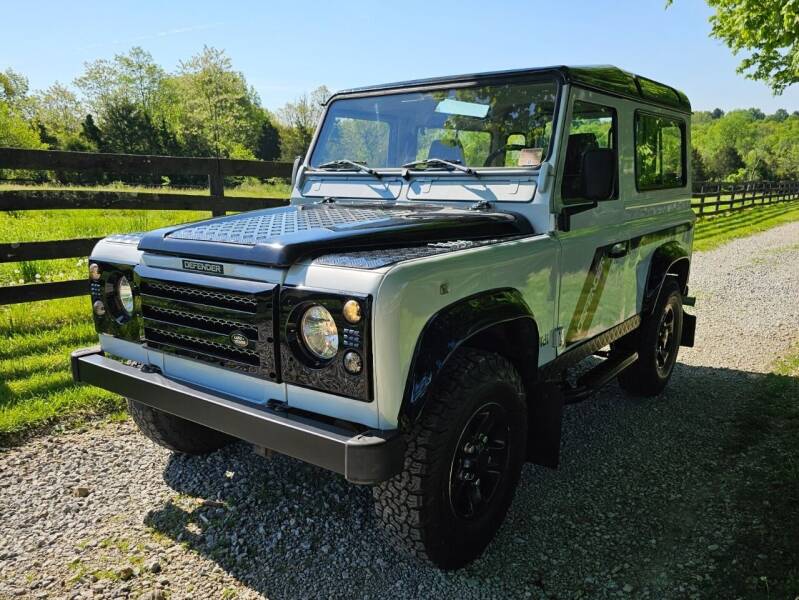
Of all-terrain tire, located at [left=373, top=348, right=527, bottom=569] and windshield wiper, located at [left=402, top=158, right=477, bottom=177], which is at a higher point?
windshield wiper, located at [left=402, top=158, right=477, bottom=177]

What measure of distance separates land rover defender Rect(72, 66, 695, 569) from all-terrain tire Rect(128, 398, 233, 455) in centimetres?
1

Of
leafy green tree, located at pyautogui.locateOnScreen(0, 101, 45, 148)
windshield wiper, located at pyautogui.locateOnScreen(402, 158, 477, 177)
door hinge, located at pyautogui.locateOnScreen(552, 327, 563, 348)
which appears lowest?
door hinge, located at pyautogui.locateOnScreen(552, 327, 563, 348)

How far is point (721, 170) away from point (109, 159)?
309 feet

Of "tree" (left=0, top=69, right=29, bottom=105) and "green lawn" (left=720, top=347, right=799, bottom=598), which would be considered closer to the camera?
"green lawn" (left=720, top=347, right=799, bottom=598)

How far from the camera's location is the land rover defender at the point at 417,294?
7.18ft

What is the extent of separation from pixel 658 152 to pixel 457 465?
2.98 meters

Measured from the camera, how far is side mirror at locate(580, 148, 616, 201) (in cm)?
303

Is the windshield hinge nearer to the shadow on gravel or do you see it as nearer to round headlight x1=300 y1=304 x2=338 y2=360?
round headlight x1=300 y1=304 x2=338 y2=360

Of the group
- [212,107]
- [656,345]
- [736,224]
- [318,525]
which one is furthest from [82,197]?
[212,107]

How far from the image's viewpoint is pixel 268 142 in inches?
2958

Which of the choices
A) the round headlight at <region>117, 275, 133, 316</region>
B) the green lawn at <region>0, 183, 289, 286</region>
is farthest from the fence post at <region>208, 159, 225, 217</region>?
the round headlight at <region>117, 275, 133, 316</region>

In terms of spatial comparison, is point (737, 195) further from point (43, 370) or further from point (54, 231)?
point (43, 370)

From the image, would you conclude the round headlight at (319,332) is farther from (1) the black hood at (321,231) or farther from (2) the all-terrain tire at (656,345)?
(2) the all-terrain tire at (656,345)

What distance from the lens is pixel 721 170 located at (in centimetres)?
8462
